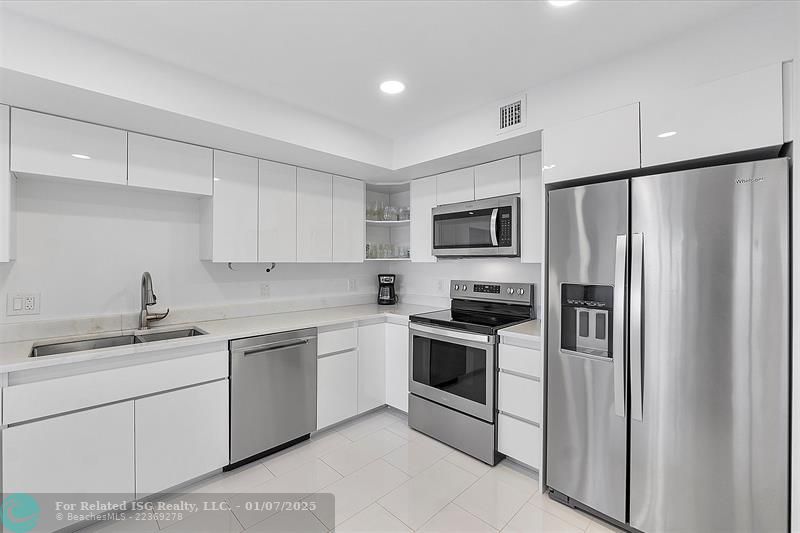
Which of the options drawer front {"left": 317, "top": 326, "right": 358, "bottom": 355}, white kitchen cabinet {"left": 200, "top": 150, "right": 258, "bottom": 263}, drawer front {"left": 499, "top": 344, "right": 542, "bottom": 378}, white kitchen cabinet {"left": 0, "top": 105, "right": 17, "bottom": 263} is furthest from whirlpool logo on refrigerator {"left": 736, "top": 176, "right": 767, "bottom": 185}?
white kitchen cabinet {"left": 0, "top": 105, "right": 17, "bottom": 263}

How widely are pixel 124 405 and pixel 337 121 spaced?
2.18m

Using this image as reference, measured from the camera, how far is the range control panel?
9.74ft

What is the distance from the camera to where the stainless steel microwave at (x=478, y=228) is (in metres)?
2.74

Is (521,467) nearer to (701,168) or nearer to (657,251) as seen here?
(657,251)

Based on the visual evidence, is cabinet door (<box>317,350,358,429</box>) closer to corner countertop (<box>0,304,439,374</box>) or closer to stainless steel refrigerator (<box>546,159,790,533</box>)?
corner countertop (<box>0,304,439,374</box>)

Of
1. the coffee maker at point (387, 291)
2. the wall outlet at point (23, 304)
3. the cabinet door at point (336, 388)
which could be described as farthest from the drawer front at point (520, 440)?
the wall outlet at point (23, 304)

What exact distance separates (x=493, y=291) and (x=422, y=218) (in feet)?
2.93

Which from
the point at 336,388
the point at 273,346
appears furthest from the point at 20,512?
the point at 336,388

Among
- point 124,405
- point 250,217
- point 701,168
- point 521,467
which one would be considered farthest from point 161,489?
point 701,168

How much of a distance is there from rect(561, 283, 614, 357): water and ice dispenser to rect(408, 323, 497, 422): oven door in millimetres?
535

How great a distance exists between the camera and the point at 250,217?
278 cm

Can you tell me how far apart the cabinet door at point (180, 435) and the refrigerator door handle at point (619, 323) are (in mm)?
2190

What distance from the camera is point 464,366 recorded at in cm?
263

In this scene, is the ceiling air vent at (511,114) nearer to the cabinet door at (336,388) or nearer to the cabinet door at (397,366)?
the cabinet door at (397,366)
